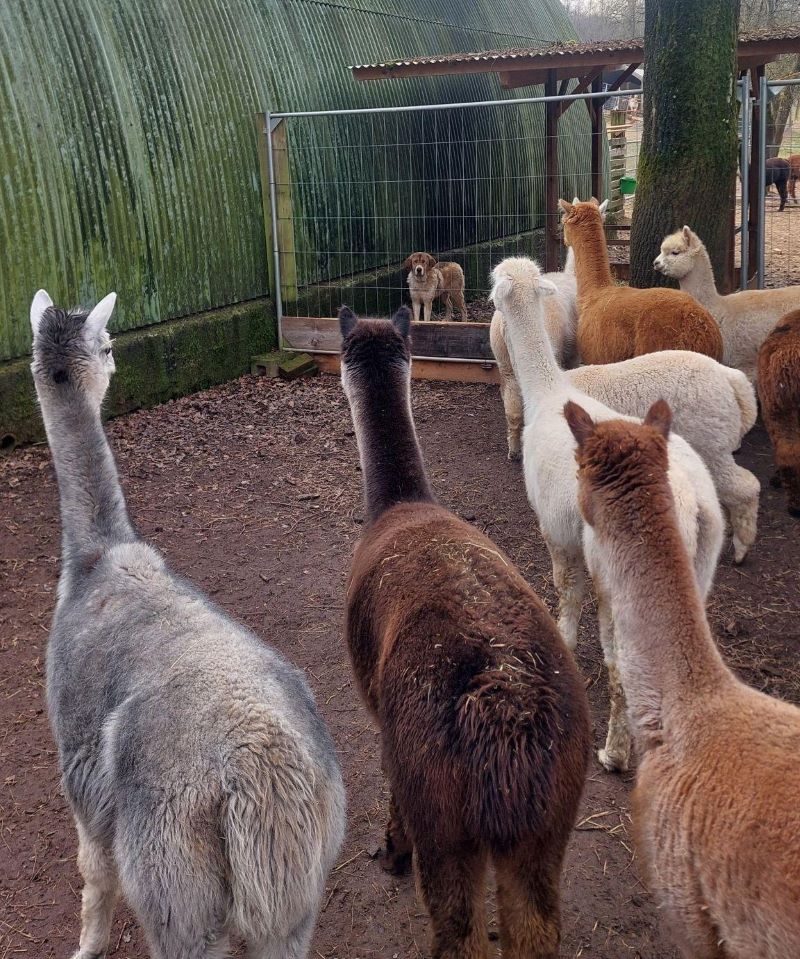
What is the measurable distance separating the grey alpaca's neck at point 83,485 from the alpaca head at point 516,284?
2555 millimetres

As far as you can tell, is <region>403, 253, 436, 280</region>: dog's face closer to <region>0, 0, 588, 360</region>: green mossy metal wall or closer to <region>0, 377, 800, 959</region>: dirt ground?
<region>0, 0, 588, 360</region>: green mossy metal wall

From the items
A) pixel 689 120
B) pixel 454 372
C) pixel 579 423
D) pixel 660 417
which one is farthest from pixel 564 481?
pixel 454 372

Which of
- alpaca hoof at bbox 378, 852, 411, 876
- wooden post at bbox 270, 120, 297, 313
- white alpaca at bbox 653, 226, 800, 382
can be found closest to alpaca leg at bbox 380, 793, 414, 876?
alpaca hoof at bbox 378, 852, 411, 876

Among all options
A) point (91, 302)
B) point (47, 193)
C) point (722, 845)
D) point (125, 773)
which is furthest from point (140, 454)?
point (722, 845)

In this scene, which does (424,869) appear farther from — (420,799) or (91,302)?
(91,302)

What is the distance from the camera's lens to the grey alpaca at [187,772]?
2.15 m

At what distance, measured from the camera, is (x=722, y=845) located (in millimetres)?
2104

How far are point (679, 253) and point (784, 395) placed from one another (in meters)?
1.79

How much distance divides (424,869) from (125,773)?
818 millimetres

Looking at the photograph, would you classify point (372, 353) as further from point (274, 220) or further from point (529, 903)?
point (274, 220)

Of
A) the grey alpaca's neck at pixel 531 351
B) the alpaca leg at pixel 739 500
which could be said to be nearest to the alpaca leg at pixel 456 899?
the grey alpaca's neck at pixel 531 351

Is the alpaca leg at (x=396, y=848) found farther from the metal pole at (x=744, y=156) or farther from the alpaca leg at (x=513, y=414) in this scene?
the metal pole at (x=744, y=156)

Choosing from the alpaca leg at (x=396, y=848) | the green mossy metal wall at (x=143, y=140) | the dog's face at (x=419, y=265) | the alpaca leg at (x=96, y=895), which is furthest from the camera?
the dog's face at (x=419, y=265)

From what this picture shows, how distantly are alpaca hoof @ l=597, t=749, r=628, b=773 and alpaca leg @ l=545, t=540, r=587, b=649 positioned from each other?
659 mm
